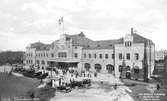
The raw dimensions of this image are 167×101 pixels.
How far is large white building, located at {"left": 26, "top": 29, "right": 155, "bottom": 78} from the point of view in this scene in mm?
34281

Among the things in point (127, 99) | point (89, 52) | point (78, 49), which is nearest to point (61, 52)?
point (78, 49)

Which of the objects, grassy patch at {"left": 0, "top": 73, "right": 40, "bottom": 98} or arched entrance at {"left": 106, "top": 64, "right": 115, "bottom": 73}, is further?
arched entrance at {"left": 106, "top": 64, "right": 115, "bottom": 73}

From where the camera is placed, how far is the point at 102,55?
4128 cm

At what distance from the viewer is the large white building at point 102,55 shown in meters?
34.3

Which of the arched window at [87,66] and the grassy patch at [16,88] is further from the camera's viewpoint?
the arched window at [87,66]

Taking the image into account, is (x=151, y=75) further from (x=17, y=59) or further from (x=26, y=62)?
(x=17, y=59)

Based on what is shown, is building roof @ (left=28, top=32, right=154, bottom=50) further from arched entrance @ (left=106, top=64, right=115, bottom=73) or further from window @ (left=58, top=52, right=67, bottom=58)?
arched entrance @ (left=106, top=64, right=115, bottom=73)

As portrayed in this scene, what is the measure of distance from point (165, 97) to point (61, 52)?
3647 cm

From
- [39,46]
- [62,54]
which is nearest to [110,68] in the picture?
[62,54]

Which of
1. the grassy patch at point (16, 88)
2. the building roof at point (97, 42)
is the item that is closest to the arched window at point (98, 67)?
the building roof at point (97, 42)

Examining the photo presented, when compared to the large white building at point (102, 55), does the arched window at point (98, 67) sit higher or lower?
lower

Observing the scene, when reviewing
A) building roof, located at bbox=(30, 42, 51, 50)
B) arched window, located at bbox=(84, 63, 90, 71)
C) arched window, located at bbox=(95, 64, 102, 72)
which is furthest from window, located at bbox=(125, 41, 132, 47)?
building roof, located at bbox=(30, 42, 51, 50)

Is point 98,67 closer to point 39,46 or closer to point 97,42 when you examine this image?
point 97,42

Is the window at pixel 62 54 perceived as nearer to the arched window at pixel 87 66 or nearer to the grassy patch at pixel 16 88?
the arched window at pixel 87 66
